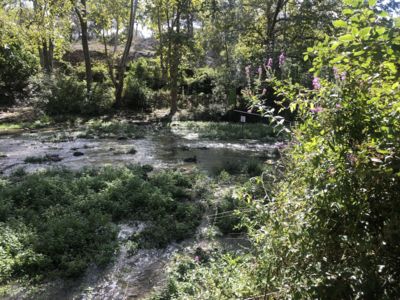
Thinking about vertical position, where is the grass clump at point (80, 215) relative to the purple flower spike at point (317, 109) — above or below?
below

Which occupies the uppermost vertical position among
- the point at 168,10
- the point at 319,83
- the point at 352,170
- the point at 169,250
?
the point at 168,10

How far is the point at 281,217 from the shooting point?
2.66m

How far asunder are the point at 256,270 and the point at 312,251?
786mm

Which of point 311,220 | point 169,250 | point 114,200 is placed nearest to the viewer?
point 311,220

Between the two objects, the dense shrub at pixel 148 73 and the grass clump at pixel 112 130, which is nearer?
the grass clump at pixel 112 130

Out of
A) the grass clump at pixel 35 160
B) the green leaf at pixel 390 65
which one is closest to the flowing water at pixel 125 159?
the grass clump at pixel 35 160

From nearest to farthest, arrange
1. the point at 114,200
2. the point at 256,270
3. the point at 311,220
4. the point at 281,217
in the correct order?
the point at 311,220 → the point at 281,217 → the point at 256,270 → the point at 114,200

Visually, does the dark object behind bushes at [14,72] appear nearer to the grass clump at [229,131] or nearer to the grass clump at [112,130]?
the grass clump at [112,130]

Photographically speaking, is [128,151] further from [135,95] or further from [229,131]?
[135,95]

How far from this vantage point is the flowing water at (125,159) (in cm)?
541

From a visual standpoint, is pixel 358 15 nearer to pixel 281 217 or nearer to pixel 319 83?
pixel 319 83

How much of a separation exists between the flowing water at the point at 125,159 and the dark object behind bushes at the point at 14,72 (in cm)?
903

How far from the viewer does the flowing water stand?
17.8ft

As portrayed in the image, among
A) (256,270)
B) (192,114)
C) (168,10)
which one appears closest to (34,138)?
(192,114)
